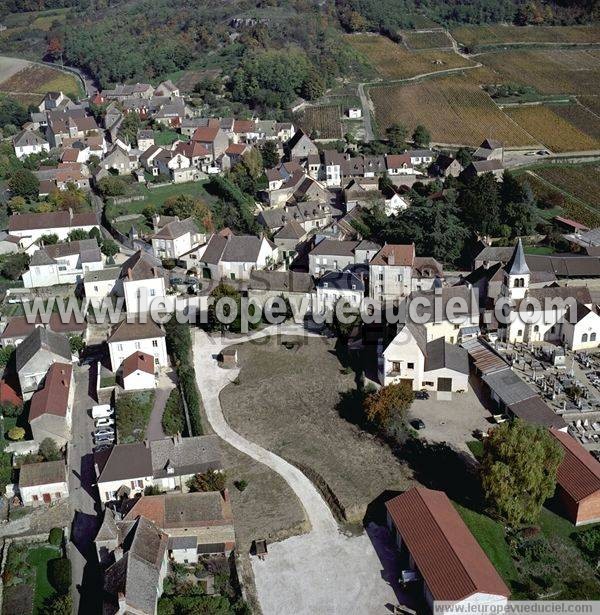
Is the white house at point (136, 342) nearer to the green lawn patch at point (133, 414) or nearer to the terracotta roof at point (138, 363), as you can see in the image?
the terracotta roof at point (138, 363)

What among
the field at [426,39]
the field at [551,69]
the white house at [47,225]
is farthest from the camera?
the field at [426,39]

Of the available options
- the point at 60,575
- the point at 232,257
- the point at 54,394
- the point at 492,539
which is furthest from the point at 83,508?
the point at 232,257

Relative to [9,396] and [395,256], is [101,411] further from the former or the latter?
[395,256]

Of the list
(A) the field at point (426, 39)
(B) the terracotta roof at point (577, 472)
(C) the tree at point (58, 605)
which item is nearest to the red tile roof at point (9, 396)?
(C) the tree at point (58, 605)

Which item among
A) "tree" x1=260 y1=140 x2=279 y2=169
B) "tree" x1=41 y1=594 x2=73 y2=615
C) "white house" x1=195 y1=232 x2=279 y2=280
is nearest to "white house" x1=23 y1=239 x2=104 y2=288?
"white house" x1=195 y1=232 x2=279 y2=280

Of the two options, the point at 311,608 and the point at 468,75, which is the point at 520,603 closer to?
the point at 311,608
